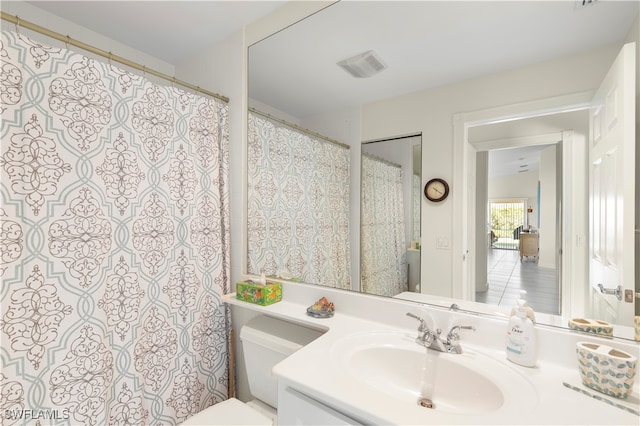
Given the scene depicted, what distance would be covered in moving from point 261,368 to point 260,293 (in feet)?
1.12

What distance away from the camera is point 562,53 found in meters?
0.86

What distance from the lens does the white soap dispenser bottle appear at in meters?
0.82

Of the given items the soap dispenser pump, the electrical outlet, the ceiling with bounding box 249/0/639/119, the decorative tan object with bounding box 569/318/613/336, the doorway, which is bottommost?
the decorative tan object with bounding box 569/318/613/336

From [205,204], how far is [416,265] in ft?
3.77

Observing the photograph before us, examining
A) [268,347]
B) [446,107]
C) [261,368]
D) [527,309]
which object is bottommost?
[261,368]

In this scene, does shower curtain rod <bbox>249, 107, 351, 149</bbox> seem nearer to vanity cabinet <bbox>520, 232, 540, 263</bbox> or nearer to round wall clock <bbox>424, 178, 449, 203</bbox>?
round wall clock <bbox>424, 178, 449, 203</bbox>

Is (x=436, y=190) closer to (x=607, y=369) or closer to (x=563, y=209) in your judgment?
(x=563, y=209)

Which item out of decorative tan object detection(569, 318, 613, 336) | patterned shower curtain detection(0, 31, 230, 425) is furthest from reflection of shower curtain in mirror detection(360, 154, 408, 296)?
patterned shower curtain detection(0, 31, 230, 425)

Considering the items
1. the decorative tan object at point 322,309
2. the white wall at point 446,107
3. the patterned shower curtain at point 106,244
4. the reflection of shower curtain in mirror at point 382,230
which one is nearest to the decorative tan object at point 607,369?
the white wall at point 446,107

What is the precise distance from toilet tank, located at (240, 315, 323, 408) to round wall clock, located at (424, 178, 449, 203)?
78 centimetres

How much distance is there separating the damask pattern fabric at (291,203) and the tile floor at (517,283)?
2.27ft

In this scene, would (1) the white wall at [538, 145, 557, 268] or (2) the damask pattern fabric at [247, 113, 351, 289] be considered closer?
(1) the white wall at [538, 145, 557, 268]

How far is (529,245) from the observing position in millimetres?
968

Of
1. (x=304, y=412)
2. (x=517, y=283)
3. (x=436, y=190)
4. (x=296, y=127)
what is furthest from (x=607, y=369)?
(x=296, y=127)
